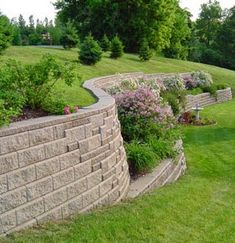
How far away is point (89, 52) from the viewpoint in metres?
22.3

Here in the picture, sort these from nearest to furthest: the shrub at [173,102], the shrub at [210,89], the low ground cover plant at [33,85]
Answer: the low ground cover plant at [33,85]
the shrub at [173,102]
the shrub at [210,89]

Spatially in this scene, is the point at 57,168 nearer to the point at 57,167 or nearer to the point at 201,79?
the point at 57,167

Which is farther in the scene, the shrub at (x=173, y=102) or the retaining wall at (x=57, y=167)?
the shrub at (x=173, y=102)

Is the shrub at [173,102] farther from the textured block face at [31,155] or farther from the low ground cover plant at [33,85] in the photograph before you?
the textured block face at [31,155]

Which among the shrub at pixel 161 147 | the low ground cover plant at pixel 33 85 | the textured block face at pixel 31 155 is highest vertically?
the low ground cover plant at pixel 33 85

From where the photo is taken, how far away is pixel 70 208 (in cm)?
557

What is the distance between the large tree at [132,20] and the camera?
37.1 metres

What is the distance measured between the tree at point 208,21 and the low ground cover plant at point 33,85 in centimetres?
6391

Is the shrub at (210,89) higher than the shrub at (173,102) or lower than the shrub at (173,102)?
lower

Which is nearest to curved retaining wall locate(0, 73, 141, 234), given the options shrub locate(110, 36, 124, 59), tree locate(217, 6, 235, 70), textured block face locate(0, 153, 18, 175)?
textured block face locate(0, 153, 18, 175)

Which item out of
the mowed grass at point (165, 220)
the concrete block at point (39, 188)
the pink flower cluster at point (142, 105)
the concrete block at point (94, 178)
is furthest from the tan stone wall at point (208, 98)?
the concrete block at point (39, 188)

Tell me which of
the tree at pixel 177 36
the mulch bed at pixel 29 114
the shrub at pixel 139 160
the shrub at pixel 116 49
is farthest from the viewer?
the tree at pixel 177 36

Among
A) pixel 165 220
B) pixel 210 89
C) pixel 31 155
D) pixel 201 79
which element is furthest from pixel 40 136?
pixel 201 79

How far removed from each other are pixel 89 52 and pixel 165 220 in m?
17.2
